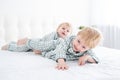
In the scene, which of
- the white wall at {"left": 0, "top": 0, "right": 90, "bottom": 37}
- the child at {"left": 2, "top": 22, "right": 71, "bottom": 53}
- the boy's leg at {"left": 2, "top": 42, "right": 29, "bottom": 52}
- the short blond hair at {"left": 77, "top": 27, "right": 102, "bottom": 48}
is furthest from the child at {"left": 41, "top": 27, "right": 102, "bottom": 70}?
the white wall at {"left": 0, "top": 0, "right": 90, "bottom": 37}

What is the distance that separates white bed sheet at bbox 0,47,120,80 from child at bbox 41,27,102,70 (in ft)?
0.18

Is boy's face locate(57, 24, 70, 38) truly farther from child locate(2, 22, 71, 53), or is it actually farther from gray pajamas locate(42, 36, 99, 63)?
gray pajamas locate(42, 36, 99, 63)

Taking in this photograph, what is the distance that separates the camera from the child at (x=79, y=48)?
172cm

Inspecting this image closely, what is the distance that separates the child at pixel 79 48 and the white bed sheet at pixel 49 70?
5cm

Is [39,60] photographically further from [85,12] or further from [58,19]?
[85,12]

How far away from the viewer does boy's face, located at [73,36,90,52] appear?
1.74 m

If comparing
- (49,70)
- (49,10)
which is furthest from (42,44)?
(49,10)

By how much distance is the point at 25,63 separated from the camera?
5.60ft

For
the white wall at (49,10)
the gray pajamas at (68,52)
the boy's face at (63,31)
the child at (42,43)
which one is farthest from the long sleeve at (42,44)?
the white wall at (49,10)

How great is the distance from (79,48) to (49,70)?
0.33 metres

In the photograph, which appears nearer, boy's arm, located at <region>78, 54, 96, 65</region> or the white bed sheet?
the white bed sheet

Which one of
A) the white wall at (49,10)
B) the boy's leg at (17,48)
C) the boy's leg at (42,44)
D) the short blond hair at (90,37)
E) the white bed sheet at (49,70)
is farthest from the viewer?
the white wall at (49,10)

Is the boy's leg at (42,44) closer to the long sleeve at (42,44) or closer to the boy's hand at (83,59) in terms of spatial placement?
the long sleeve at (42,44)

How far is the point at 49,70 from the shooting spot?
1.53 m
